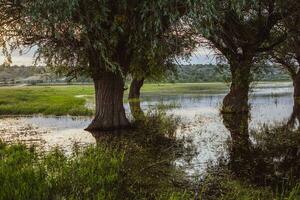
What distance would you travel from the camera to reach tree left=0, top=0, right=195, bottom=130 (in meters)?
17.9

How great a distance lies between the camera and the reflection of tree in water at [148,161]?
11.2 meters

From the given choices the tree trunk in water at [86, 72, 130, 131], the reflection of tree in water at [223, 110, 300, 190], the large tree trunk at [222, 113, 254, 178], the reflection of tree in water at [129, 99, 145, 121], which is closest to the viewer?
the reflection of tree in water at [223, 110, 300, 190]

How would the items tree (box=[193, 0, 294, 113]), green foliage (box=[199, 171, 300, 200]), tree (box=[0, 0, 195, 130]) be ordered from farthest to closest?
tree (box=[193, 0, 294, 113]) < tree (box=[0, 0, 195, 130]) < green foliage (box=[199, 171, 300, 200])

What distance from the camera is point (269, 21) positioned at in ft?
103

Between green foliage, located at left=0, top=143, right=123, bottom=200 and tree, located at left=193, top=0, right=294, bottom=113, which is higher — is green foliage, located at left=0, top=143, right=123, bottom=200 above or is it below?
below

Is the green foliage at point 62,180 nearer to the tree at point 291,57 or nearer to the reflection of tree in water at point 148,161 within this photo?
the reflection of tree in water at point 148,161

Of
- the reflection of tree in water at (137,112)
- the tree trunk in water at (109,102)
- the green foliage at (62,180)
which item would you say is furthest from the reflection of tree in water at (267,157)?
the reflection of tree in water at (137,112)

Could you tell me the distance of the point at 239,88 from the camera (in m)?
35.2

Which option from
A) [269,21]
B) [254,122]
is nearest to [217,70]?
[269,21]

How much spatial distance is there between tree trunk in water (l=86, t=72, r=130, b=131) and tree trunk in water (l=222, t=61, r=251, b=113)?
12.5m

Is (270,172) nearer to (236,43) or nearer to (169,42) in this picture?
(169,42)

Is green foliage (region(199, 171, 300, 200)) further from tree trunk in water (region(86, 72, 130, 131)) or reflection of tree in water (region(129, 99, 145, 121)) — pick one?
reflection of tree in water (region(129, 99, 145, 121))

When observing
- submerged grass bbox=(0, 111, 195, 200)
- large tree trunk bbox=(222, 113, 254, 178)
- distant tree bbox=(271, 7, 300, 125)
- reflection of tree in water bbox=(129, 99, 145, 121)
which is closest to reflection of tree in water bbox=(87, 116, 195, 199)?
submerged grass bbox=(0, 111, 195, 200)

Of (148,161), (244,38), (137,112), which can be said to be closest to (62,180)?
(148,161)
